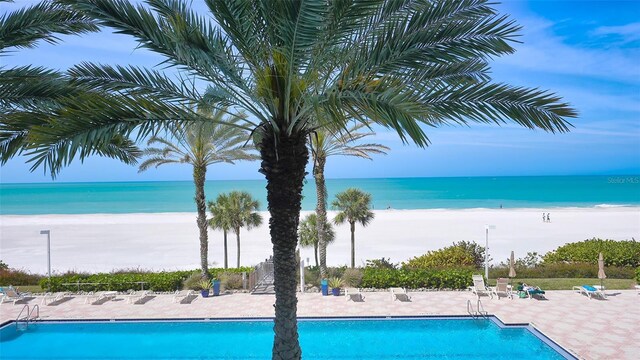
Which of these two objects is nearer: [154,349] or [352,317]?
[154,349]

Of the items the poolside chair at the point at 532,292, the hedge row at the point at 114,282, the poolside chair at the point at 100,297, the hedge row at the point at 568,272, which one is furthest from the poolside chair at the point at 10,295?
the hedge row at the point at 568,272

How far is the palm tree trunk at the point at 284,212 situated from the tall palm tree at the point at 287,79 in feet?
0.05

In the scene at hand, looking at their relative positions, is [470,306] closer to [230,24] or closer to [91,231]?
[230,24]

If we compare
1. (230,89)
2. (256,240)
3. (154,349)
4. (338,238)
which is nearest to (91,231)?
(256,240)

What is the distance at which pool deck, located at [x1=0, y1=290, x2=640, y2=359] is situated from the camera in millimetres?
12844

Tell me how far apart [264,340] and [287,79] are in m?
8.86

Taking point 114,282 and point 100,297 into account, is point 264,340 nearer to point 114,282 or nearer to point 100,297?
point 100,297

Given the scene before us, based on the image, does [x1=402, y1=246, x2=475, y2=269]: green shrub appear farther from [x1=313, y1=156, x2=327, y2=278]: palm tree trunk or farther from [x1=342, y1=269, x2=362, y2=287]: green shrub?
[x1=313, y1=156, x2=327, y2=278]: palm tree trunk

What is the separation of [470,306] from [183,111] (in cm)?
1192

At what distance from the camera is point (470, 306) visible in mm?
15156

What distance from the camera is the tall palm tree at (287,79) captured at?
5.85 meters

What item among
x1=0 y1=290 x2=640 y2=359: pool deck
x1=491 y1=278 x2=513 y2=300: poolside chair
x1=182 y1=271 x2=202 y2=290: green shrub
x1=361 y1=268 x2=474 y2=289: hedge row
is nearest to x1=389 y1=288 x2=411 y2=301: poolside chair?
x1=0 y1=290 x2=640 y2=359: pool deck

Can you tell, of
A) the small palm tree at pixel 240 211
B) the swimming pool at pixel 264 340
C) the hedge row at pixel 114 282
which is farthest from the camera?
the small palm tree at pixel 240 211

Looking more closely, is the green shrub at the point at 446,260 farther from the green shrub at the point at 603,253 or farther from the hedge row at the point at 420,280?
the green shrub at the point at 603,253
